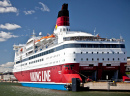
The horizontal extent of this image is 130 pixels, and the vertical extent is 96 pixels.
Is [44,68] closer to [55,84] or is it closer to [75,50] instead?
[55,84]

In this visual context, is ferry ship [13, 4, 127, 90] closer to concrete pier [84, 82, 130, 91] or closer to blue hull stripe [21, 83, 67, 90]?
blue hull stripe [21, 83, 67, 90]

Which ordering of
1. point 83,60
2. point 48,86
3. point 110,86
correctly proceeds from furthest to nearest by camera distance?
1. point 48,86
2. point 83,60
3. point 110,86

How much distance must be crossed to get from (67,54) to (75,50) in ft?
4.10

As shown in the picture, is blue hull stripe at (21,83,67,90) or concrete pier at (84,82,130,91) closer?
concrete pier at (84,82,130,91)

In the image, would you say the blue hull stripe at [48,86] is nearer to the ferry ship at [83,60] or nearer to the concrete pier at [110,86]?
the ferry ship at [83,60]

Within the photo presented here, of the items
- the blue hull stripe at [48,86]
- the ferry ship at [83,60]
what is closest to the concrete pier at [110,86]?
the ferry ship at [83,60]

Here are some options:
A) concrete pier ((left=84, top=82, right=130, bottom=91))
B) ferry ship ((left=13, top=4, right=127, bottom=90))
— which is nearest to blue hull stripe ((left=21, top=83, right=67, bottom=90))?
ferry ship ((left=13, top=4, right=127, bottom=90))

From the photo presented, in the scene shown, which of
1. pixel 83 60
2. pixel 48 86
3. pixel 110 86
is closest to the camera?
pixel 110 86

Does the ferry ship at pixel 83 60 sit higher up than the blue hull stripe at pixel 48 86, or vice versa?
the ferry ship at pixel 83 60

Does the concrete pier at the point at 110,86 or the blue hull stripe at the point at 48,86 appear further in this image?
the blue hull stripe at the point at 48,86

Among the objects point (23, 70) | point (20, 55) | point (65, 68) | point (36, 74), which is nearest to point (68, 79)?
point (65, 68)

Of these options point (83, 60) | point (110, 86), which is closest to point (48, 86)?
point (83, 60)

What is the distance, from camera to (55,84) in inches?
1310

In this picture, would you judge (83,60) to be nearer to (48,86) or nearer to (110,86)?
(110,86)
